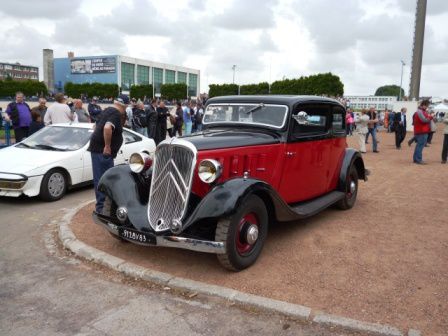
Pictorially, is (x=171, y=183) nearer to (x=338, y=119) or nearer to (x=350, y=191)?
(x=338, y=119)

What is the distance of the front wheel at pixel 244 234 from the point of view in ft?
13.2

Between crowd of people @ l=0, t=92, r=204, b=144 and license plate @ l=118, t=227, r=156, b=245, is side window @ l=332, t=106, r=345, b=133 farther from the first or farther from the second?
license plate @ l=118, t=227, r=156, b=245

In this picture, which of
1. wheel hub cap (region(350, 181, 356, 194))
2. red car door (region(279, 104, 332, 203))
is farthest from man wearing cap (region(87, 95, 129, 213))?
wheel hub cap (region(350, 181, 356, 194))

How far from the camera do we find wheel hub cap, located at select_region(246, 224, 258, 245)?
169 inches

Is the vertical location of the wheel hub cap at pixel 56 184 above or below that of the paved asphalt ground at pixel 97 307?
above

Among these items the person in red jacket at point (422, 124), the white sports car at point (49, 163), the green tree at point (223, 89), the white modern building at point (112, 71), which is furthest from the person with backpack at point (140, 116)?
the white modern building at point (112, 71)

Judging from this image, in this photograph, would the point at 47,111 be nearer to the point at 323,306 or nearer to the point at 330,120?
the point at 330,120

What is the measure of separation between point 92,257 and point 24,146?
14.5 feet

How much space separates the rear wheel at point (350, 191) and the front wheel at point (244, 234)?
8.75 ft

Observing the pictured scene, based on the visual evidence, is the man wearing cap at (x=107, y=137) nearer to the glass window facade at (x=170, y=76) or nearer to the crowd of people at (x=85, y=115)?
the crowd of people at (x=85, y=115)

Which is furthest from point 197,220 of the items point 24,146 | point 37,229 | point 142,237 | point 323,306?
point 24,146

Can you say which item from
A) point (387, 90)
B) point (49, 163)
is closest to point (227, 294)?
point (49, 163)

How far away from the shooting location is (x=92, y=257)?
15.1ft

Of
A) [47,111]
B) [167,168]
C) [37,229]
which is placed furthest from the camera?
[47,111]
